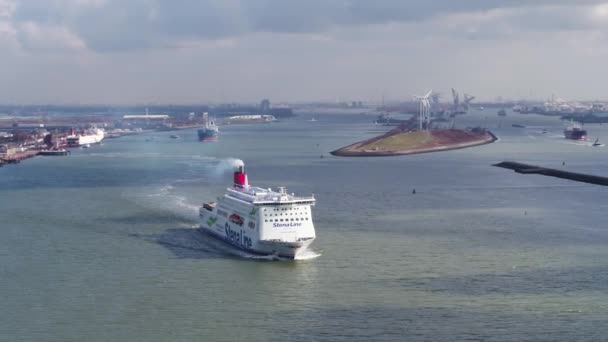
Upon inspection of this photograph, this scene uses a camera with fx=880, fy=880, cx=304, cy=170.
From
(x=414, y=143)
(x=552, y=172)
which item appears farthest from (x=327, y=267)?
(x=414, y=143)

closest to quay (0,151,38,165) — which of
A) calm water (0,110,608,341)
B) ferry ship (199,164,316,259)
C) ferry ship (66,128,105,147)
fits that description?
ferry ship (66,128,105,147)

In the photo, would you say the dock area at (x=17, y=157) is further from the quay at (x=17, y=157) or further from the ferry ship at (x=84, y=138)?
the ferry ship at (x=84, y=138)

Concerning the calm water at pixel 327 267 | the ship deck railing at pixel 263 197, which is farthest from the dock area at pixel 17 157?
the ship deck railing at pixel 263 197

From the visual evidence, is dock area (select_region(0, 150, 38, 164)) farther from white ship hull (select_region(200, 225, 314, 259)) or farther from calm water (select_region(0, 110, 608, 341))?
white ship hull (select_region(200, 225, 314, 259))

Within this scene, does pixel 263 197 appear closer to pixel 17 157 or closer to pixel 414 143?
pixel 17 157

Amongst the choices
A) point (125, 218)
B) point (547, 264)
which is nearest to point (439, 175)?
point (125, 218)
